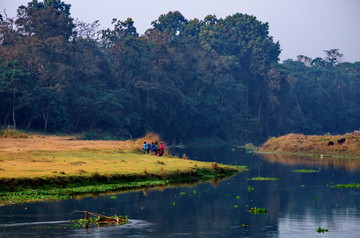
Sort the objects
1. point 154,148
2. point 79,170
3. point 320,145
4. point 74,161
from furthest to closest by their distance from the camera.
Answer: point 320,145 < point 154,148 < point 74,161 < point 79,170

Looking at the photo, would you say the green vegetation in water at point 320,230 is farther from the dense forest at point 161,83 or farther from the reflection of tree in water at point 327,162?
the dense forest at point 161,83

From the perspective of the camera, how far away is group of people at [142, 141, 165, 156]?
69750mm

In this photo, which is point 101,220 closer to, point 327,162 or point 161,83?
point 327,162

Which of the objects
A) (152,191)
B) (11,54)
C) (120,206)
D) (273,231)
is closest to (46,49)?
(11,54)

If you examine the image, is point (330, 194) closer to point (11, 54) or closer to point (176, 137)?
point (11, 54)

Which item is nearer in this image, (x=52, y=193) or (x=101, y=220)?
(x=101, y=220)

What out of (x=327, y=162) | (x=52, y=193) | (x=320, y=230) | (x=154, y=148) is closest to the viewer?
(x=320, y=230)

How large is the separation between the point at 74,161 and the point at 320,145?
48464 mm

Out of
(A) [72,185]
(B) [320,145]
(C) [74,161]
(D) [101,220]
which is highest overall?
(B) [320,145]

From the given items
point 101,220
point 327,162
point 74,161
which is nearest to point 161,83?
point 327,162

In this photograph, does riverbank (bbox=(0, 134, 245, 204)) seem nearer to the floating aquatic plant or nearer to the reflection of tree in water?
the floating aquatic plant

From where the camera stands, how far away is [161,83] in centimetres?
13000

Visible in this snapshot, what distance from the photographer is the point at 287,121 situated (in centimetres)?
16938

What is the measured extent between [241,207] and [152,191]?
345 inches
